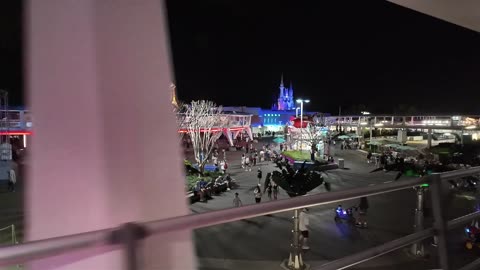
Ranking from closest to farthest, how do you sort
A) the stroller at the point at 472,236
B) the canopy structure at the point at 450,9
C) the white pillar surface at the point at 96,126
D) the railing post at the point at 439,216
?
the white pillar surface at the point at 96,126 < the railing post at the point at 439,216 < the canopy structure at the point at 450,9 < the stroller at the point at 472,236

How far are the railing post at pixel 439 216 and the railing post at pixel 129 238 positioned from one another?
5.97 feet

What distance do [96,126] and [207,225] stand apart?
725 millimetres

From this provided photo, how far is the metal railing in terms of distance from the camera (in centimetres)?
95

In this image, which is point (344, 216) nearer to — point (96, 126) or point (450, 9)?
point (450, 9)

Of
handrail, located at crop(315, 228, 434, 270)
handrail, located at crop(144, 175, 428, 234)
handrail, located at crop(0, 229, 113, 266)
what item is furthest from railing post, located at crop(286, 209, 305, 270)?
handrail, located at crop(0, 229, 113, 266)

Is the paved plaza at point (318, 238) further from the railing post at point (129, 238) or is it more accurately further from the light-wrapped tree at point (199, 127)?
the light-wrapped tree at point (199, 127)

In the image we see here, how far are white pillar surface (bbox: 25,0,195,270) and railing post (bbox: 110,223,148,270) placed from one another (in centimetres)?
50

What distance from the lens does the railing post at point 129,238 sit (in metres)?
1.10

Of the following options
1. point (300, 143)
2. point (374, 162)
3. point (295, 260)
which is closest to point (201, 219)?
point (295, 260)

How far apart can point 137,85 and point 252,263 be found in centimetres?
794

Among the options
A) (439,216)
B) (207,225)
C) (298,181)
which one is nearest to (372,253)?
(439,216)

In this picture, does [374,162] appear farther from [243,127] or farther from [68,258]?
[68,258]

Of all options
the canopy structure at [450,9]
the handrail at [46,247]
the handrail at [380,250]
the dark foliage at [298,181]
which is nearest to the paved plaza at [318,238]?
the dark foliage at [298,181]

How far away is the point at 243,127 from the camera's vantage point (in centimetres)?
4434
